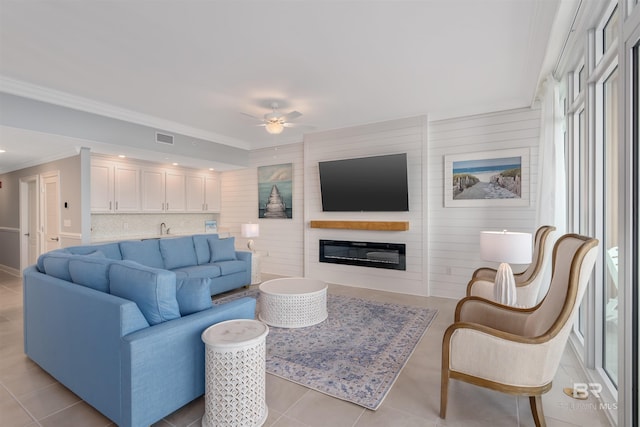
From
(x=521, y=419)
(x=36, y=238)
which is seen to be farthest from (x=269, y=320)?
(x=36, y=238)

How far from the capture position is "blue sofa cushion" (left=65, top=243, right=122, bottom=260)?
356 cm

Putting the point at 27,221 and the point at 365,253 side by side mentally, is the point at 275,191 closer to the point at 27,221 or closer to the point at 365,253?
the point at 365,253

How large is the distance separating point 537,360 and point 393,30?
2.55 m

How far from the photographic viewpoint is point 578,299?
1702mm

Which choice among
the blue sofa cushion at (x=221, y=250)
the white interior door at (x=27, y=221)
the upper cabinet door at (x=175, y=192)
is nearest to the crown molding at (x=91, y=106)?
the upper cabinet door at (x=175, y=192)

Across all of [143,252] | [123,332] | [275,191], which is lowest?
[123,332]

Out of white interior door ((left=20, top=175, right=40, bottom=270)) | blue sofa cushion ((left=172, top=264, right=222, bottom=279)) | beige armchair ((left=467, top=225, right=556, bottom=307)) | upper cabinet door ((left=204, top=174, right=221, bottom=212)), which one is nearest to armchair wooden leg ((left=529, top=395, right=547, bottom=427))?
beige armchair ((left=467, top=225, right=556, bottom=307))

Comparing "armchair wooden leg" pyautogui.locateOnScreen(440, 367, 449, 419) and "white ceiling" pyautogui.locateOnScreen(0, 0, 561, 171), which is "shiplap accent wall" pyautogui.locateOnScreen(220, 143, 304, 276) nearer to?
"white ceiling" pyautogui.locateOnScreen(0, 0, 561, 171)

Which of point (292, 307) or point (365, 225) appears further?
point (365, 225)

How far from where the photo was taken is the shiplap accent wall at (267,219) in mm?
6031

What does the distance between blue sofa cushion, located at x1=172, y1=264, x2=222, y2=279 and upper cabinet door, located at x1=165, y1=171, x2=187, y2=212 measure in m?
2.21

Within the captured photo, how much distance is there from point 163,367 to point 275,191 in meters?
4.70

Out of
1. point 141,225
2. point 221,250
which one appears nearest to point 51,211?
point 141,225

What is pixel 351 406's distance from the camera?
205 cm
